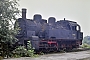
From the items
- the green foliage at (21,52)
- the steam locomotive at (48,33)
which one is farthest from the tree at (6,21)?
the steam locomotive at (48,33)

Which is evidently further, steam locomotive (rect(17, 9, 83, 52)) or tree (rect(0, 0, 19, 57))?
steam locomotive (rect(17, 9, 83, 52))

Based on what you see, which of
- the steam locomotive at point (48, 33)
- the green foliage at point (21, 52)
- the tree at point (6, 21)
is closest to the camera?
the tree at point (6, 21)

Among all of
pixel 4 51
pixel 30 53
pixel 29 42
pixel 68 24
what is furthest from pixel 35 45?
pixel 68 24

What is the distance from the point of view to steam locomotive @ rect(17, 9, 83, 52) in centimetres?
1732

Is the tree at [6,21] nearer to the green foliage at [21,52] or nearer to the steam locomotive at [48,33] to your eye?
the green foliage at [21,52]

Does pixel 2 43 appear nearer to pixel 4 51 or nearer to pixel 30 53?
pixel 4 51

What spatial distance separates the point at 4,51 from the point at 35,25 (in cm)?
610

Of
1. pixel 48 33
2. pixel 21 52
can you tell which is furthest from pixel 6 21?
pixel 48 33

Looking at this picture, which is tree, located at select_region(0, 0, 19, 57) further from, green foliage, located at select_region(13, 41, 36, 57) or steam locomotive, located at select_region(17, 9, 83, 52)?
steam locomotive, located at select_region(17, 9, 83, 52)

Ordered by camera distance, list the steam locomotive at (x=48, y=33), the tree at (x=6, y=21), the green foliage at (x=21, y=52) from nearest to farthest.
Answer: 1. the tree at (x=6, y=21)
2. the green foliage at (x=21, y=52)
3. the steam locomotive at (x=48, y=33)

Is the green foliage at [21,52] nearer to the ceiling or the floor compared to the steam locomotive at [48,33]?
nearer to the floor

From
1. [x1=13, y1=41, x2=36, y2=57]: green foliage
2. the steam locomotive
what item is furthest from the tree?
the steam locomotive

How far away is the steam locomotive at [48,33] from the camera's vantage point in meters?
17.3

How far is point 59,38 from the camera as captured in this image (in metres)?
20.4
